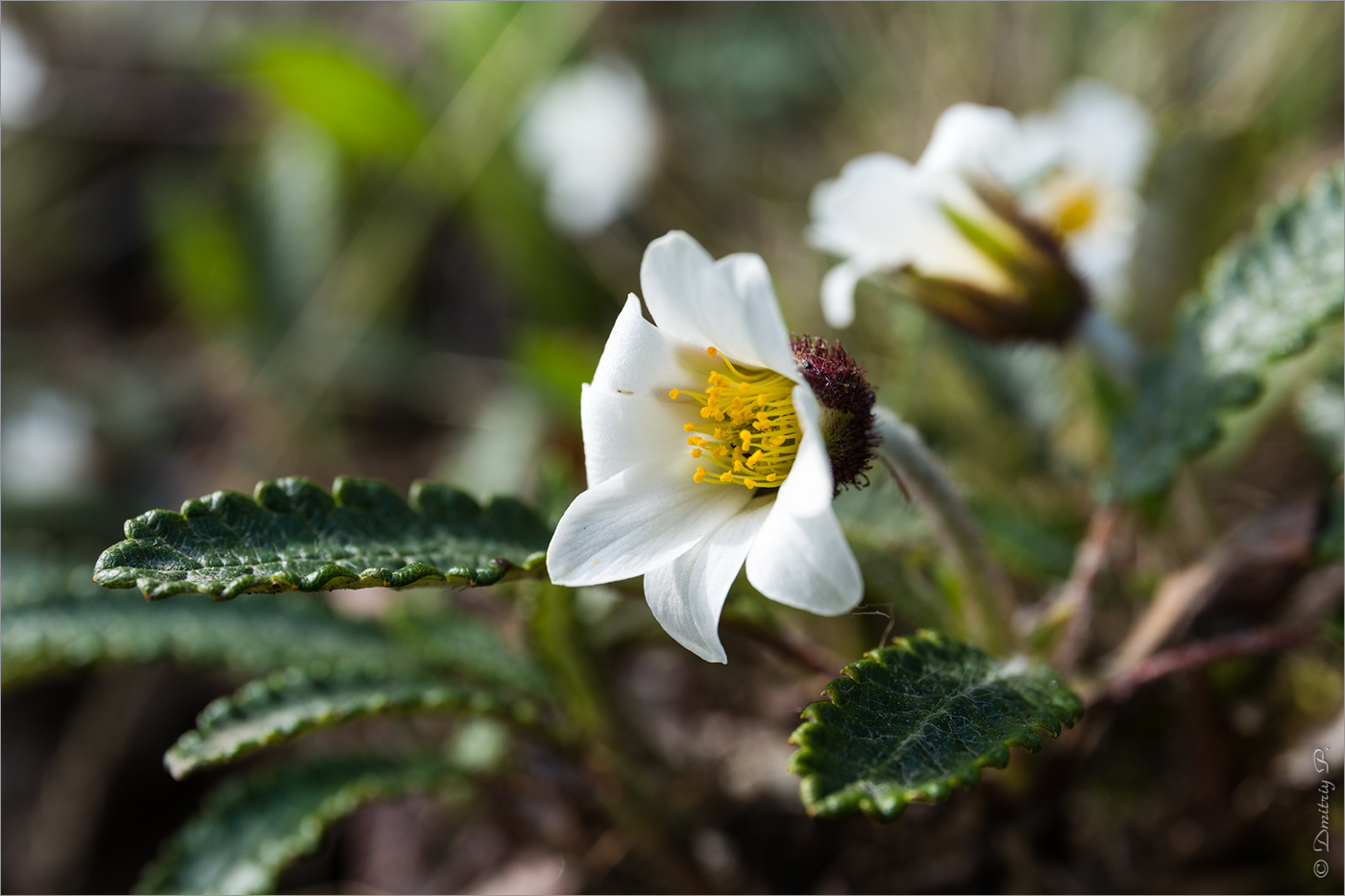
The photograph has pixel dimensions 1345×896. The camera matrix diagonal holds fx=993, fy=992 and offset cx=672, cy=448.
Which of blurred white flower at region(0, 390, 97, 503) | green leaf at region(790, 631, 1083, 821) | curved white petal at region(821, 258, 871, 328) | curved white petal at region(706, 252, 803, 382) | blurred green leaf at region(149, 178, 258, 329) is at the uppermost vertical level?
blurred green leaf at region(149, 178, 258, 329)

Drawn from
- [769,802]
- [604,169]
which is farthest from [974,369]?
[604,169]

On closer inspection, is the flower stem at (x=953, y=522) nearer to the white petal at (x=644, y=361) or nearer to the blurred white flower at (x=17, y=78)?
the white petal at (x=644, y=361)

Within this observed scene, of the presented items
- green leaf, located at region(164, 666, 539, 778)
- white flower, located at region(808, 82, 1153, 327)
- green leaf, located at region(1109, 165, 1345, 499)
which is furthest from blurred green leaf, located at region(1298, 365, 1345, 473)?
green leaf, located at region(164, 666, 539, 778)

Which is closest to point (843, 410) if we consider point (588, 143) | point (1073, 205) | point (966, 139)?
point (966, 139)

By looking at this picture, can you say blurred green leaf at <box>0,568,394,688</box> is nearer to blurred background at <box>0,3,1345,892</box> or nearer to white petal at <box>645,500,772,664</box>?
blurred background at <box>0,3,1345,892</box>

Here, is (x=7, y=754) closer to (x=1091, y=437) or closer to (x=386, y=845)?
(x=386, y=845)

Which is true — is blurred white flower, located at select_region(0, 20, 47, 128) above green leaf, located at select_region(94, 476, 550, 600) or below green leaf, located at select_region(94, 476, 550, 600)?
above
